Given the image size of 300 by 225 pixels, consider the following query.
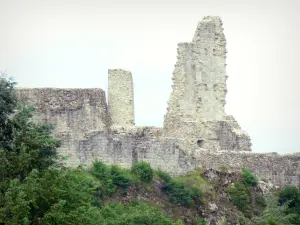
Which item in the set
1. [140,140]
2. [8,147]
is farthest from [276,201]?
[8,147]

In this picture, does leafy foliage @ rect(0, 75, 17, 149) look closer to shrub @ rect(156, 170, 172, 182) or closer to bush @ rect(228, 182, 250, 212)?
shrub @ rect(156, 170, 172, 182)

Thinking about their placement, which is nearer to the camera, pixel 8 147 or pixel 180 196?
pixel 8 147

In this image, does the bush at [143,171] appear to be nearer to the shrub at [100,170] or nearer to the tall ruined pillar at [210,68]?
the shrub at [100,170]

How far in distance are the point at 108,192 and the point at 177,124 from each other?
24.1 feet

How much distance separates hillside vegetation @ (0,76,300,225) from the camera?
44.5 metres

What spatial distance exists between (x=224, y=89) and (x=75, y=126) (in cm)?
914

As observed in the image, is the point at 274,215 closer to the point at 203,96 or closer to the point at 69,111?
the point at 203,96

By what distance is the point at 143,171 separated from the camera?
2250 inches

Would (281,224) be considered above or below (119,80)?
below

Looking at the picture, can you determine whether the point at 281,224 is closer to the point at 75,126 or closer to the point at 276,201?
the point at 276,201

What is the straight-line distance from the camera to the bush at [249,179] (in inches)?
2351

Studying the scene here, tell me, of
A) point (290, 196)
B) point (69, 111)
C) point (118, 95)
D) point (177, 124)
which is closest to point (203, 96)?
point (177, 124)

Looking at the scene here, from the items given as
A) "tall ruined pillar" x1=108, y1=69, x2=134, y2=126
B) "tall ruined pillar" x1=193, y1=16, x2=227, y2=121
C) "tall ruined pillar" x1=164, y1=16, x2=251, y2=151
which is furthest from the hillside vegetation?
"tall ruined pillar" x1=193, y1=16, x2=227, y2=121

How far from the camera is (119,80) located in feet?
196
